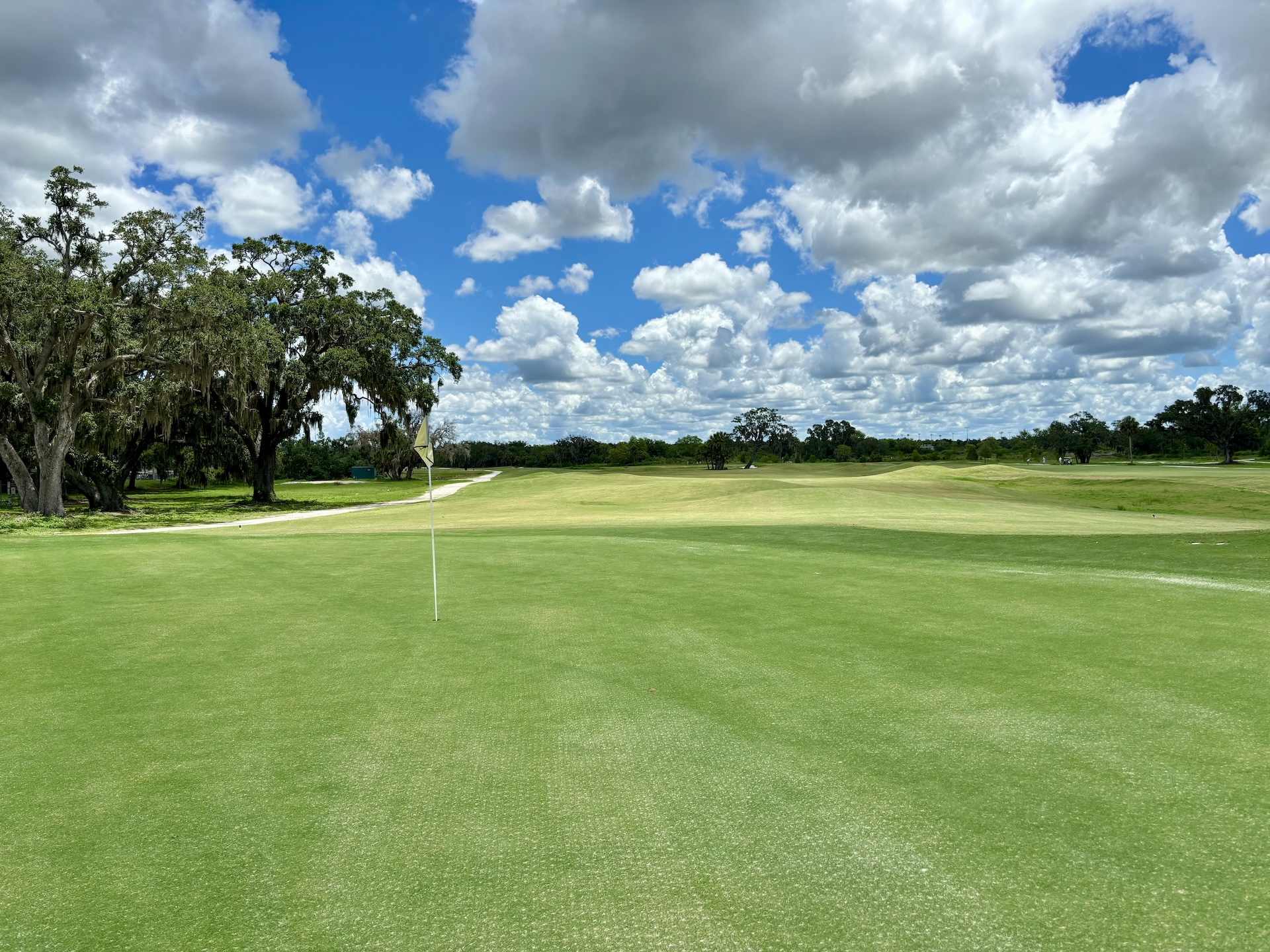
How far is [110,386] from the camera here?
34375 millimetres

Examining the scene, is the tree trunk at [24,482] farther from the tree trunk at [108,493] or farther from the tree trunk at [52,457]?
the tree trunk at [108,493]

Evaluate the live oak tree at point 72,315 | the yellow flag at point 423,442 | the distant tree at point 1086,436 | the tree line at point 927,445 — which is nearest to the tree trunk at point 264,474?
the live oak tree at point 72,315

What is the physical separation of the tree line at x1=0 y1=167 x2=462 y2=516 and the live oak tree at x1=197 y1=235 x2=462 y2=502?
0.10m

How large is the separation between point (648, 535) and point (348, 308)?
1135 inches

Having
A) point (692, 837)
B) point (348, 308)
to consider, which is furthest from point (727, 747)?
point (348, 308)

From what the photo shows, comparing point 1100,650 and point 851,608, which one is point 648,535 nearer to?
point 851,608

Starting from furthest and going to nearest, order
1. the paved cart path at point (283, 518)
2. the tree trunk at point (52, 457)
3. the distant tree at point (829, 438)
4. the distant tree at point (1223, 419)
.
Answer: the distant tree at point (829, 438)
the distant tree at point (1223, 419)
the tree trunk at point (52, 457)
the paved cart path at point (283, 518)

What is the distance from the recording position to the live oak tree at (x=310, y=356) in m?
40.2

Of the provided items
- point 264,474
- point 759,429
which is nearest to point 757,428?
point 759,429

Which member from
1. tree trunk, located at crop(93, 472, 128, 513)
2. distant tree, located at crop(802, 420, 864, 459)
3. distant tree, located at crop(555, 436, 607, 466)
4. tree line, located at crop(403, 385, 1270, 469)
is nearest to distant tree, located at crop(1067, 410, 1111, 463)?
tree line, located at crop(403, 385, 1270, 469)

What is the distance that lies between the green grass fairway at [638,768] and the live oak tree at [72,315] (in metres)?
22.8

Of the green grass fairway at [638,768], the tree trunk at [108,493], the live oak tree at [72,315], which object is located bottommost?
the green grass fairway at [638,768]

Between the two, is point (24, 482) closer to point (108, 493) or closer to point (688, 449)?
point (108, 493)

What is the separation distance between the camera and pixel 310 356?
42.7 metres
